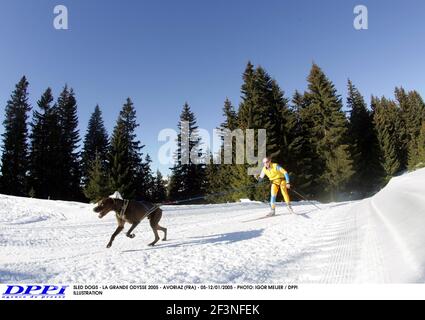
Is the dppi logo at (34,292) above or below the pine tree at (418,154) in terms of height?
below

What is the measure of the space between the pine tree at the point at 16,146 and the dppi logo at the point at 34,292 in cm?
4306

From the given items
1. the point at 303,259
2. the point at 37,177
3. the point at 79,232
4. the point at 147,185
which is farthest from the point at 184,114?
the point at 303,259

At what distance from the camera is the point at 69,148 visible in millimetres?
45938

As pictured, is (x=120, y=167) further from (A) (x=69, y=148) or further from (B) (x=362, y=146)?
(B) (x=362, y=146)

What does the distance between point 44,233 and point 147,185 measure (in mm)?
35460

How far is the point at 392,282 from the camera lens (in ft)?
9.16

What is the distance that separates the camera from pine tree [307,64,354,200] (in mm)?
36812

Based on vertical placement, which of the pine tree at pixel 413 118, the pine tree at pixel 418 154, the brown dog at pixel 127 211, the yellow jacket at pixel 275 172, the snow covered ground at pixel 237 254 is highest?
the pine tree at pixel 413 118

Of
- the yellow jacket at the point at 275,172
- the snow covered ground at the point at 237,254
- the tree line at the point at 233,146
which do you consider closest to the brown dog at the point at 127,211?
the snow covered ground at the point at 237,254

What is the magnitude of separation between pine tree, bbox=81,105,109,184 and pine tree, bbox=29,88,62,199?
5.08 m

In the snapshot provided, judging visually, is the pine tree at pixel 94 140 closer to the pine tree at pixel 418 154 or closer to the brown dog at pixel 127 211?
the brown dog at pixel 127 211

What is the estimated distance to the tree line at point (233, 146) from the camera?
32812 mm

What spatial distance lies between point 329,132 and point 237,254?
37.2 meters
